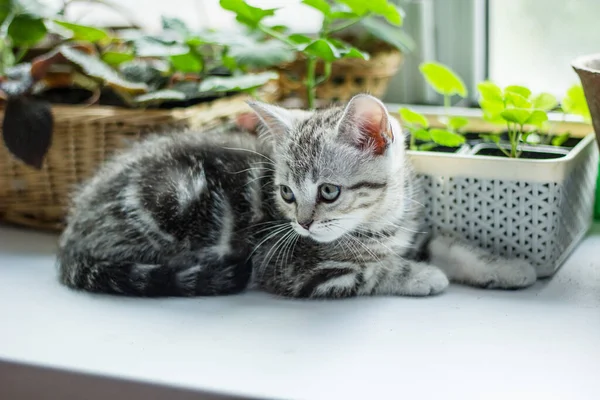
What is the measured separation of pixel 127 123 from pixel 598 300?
3.13ft

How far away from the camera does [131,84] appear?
5.04 feet

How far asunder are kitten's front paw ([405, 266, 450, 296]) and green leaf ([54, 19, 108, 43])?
86 centimetres

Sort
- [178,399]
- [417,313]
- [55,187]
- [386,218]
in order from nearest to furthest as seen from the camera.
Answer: [178,399] → [417,313] → [386,218] → [55,187]

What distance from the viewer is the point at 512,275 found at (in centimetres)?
125

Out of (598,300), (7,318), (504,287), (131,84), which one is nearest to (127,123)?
(131,84)

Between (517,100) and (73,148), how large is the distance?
900mm

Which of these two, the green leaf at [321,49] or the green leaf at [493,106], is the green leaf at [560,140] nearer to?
the green leaf at [493,106]

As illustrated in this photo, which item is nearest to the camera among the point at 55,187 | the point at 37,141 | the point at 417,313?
the point at 417,313

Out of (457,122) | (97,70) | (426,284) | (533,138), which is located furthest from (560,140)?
(97,70)

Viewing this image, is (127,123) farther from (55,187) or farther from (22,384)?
(22,384)

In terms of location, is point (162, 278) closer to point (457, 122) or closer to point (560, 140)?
point (457, 122)

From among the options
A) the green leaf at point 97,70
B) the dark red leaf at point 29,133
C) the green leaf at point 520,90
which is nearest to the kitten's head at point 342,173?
the green leaf at point 520,90

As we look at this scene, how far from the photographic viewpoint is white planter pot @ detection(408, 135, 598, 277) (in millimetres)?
1267

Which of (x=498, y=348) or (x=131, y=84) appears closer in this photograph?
(x=498, y=348)
